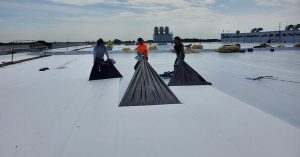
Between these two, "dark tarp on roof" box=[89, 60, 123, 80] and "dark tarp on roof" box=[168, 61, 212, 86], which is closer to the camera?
"dark tarp on roof" box=[168, 61, 212, 86]

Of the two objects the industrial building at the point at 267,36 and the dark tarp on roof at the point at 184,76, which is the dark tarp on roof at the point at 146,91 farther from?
the industrial building at the point at 267,36

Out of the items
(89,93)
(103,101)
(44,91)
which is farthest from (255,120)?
(44,91)

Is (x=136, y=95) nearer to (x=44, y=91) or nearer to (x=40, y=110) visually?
(x=40, y=110)

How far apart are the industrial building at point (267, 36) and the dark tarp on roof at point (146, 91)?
8447cm

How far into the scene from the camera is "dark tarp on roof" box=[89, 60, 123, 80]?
1155cm

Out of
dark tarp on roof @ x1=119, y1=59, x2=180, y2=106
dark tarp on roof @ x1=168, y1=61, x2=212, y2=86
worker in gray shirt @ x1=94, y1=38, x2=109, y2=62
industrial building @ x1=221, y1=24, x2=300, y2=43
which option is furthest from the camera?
industrial building @ x1=221, y1=24, x2=300, y2=43

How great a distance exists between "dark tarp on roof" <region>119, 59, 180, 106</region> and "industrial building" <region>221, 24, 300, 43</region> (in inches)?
3326

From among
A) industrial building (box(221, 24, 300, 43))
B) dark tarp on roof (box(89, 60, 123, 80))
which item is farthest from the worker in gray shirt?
industrial building (box(221, 24, 300, 43))

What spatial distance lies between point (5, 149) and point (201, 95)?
5.28 metres

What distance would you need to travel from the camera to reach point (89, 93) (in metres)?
8.66

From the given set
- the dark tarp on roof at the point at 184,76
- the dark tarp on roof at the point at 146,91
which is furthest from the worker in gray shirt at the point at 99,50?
the dark tarp on roof at the point at 146,91

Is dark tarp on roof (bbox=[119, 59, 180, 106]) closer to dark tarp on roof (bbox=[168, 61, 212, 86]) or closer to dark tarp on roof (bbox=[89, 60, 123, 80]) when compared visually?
dark tarp on roof (bbox=[168, 61, 212, 86])

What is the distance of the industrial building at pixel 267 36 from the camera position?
94.0 meters

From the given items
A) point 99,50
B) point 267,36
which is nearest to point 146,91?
point 99,50
